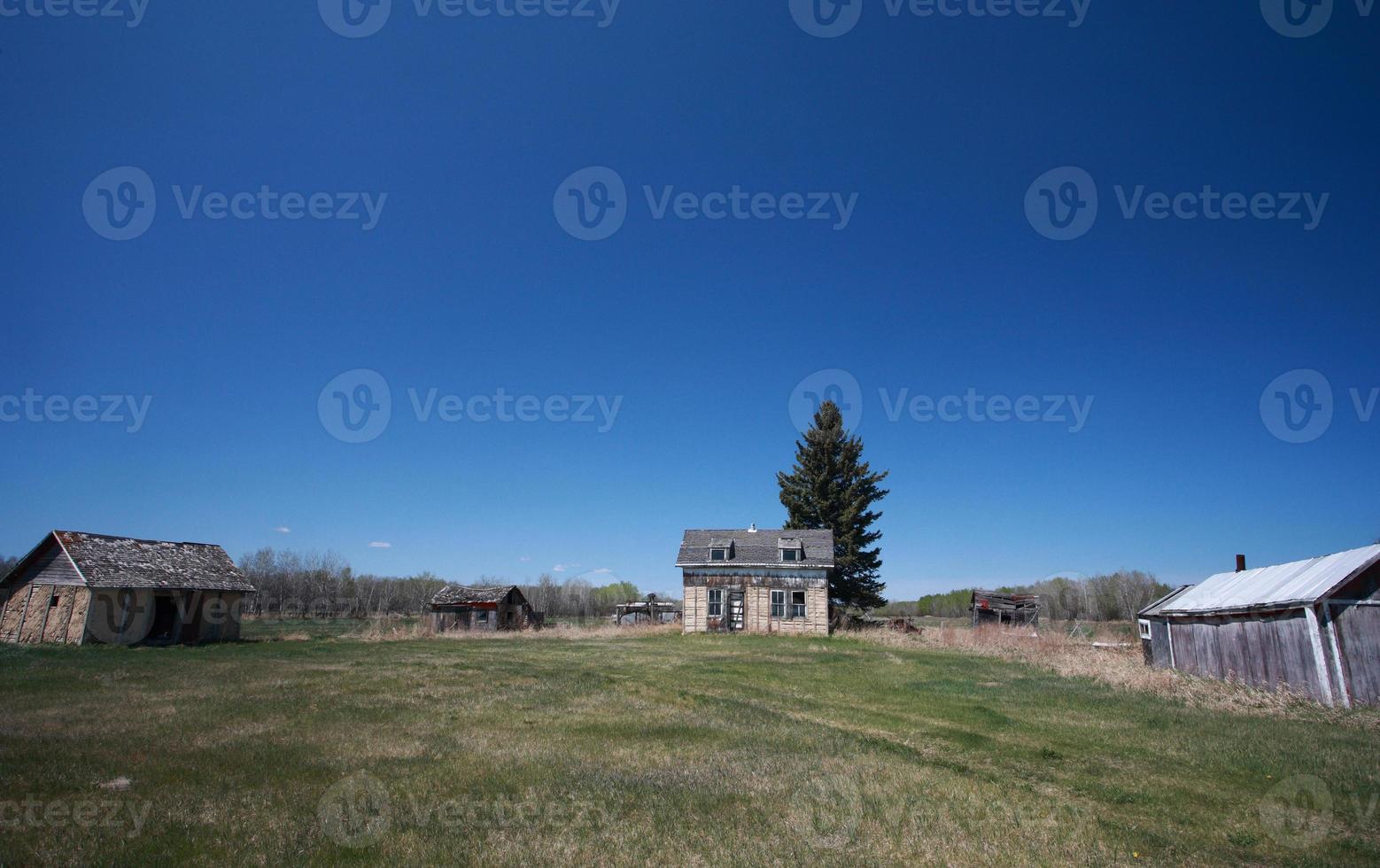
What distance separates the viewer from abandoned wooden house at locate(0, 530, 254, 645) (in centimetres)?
2942

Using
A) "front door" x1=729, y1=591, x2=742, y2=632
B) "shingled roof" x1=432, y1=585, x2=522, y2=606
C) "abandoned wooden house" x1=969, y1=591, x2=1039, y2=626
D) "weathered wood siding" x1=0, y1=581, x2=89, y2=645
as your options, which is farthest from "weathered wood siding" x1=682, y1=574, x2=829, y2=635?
"weathered wood siding" x1=0, y1=581, x2=89, y2=645

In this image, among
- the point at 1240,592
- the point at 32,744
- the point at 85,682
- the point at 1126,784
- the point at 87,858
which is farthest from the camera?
the point at 1240,592

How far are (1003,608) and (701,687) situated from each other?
45.1 metres

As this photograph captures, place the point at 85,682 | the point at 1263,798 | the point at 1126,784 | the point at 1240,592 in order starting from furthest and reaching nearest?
1. the point at 1240,592
2. the point at 85,682
3. the point at 1126,784
4. the point at 1263,798

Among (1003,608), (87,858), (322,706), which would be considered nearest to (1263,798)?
(87,858)

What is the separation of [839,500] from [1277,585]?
31.6 meters

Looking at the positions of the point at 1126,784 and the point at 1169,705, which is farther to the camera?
the point at 1169,705

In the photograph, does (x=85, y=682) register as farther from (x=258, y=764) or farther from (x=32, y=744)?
(x=258, y=764)

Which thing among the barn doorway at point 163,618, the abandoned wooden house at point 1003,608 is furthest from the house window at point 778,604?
the barn doorway at point 163,618

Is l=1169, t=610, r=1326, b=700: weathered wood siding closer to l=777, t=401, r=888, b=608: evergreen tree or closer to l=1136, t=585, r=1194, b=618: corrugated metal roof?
l=1136, t=585, r=1194, b=618: corrugated metal roof

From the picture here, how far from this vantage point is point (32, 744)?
9852 millimetres

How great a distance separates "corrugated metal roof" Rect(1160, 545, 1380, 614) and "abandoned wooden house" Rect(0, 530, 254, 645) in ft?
136

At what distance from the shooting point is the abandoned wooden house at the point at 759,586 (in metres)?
39.6

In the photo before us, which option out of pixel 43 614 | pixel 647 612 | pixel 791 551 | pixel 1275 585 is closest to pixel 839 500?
pixel 791 551
